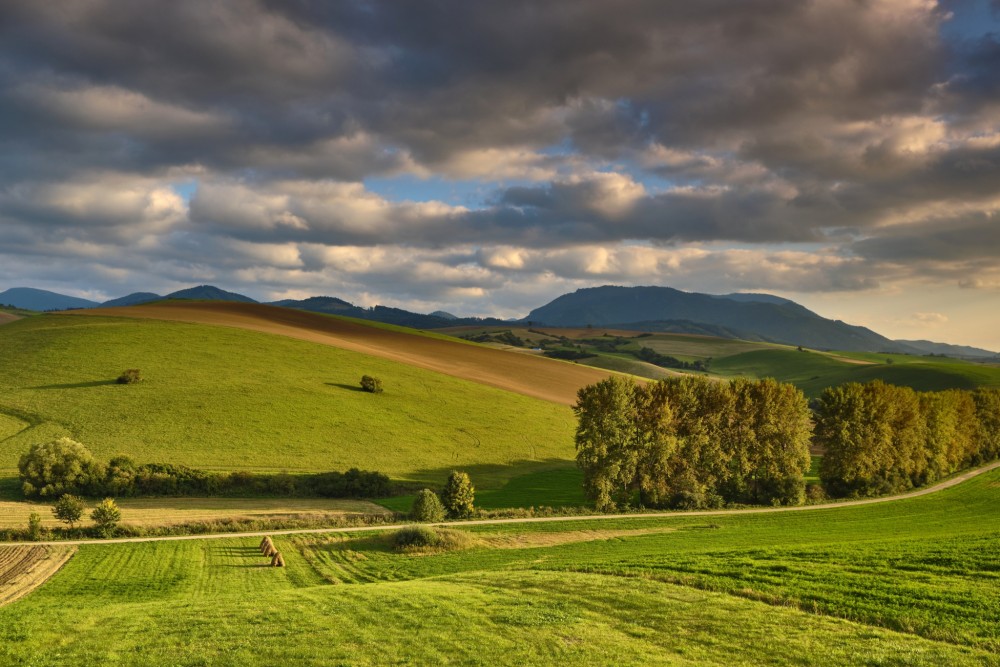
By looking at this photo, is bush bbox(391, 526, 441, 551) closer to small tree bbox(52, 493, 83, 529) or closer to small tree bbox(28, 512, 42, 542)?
small tree bbox(52, 493, 83, 529)

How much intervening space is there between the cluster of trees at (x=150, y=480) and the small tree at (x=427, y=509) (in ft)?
38.0

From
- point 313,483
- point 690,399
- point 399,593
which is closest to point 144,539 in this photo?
point 313,483

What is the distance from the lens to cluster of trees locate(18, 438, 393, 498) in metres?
58.7

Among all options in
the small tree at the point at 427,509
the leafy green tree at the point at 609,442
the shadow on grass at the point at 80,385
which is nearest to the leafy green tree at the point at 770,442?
the leafy green tree at the point at 609,442

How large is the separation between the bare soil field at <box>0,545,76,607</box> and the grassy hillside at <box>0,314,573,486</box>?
82.5 feet

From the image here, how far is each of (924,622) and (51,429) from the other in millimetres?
83361

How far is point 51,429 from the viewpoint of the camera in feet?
236

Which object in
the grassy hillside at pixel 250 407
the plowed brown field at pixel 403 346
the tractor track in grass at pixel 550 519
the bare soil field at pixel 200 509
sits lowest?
the bare soil field at pixel 200 509

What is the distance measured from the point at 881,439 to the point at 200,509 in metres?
75.5

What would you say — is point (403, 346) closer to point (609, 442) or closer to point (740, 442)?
point (609, 442)

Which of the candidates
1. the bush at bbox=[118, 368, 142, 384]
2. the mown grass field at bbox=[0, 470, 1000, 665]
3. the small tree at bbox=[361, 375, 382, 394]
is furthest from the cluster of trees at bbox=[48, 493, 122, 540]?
the small tree at bbox=[361, 375, 382, 394]

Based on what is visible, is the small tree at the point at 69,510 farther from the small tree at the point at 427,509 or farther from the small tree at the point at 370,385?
the small tree at the point at 370,385

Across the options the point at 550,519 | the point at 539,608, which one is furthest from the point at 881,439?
the point at 539,608

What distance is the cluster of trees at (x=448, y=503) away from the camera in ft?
182
